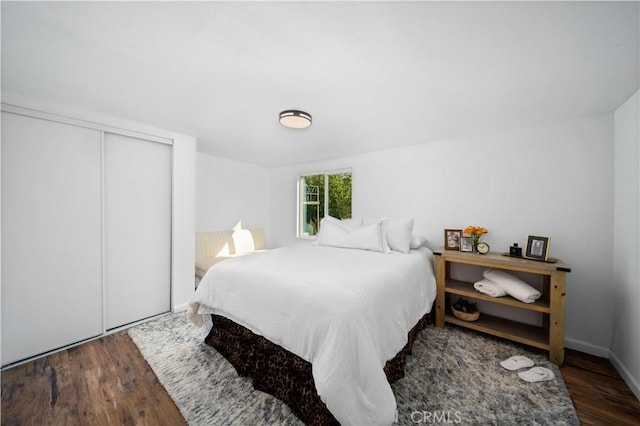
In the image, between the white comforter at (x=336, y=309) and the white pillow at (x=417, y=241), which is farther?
the white pillow at (x=417, y=241)

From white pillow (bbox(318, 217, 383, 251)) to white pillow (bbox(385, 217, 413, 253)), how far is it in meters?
0.15

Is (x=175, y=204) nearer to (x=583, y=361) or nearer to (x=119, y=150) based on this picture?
(x=119, y=150)

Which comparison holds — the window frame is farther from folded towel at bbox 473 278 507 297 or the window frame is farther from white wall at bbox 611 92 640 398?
white wall at bbox 611 92 640 398

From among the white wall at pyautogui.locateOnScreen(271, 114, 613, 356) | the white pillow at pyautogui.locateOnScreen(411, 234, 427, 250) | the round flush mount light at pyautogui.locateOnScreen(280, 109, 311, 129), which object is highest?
the round flush mount light at pyautogui.locateOnScreen(280, 109, 311, 129)

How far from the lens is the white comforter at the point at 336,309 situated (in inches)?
45.8

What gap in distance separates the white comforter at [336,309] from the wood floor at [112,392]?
0.61 meters

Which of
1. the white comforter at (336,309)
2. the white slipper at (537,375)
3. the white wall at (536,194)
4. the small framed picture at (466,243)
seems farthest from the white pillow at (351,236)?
the white slipper at (537,375)

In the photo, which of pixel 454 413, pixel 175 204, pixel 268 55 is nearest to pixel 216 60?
pixel 268 55

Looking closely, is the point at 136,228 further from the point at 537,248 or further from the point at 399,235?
the point at 537,248

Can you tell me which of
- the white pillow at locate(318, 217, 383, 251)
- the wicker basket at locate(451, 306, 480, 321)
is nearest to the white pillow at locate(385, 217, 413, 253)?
the white pillow at locate(318, 217, 383, 251)

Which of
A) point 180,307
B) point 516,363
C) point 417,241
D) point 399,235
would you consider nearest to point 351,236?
point 399,235

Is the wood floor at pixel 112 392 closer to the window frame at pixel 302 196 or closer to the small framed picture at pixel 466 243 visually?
the small framed picture at pixel 466 243

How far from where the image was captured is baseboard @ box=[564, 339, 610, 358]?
6.61 feet

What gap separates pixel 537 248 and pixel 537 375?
42.9 inches
